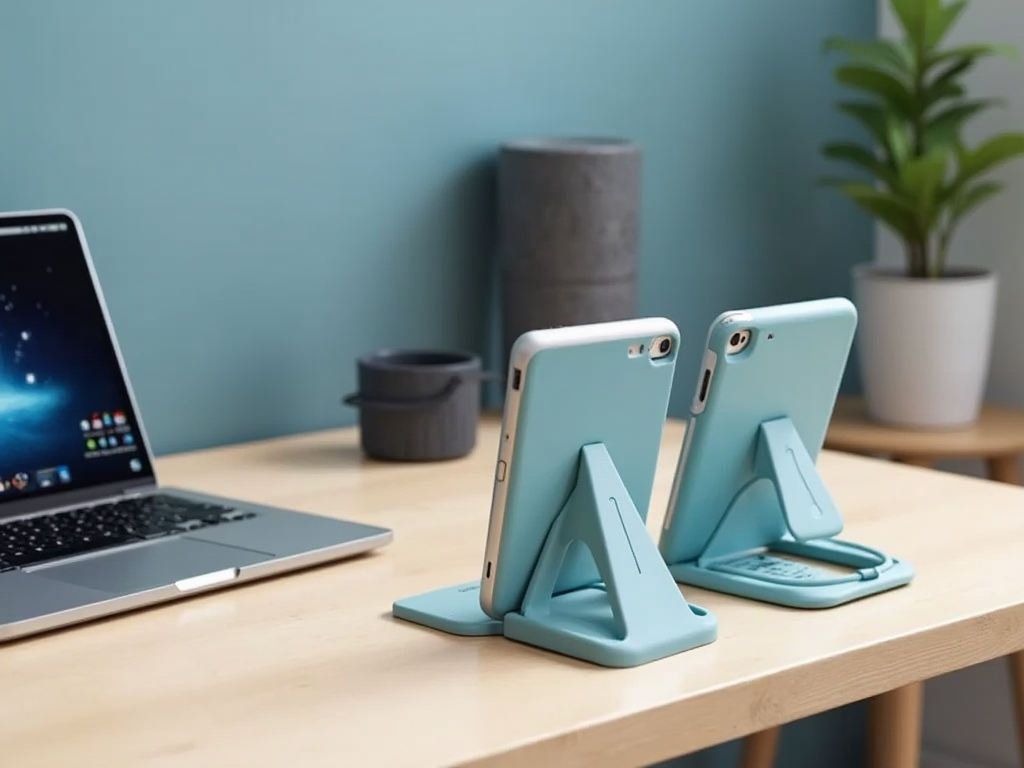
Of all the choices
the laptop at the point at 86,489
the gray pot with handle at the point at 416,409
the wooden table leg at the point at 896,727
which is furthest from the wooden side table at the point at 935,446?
the laptop at the point at 86,489

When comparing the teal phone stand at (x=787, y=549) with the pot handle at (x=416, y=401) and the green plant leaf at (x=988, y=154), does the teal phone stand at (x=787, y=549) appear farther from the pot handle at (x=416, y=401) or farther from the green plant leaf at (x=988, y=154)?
the green plant leaf at (x=988, y=154)

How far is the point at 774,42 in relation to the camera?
2.06 metres

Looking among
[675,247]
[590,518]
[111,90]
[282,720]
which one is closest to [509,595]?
[590,518]

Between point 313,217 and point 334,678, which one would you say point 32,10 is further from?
point 334,678

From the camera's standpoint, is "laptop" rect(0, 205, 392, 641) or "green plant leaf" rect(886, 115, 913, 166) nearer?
"laptop" rect(0, 205, 392, 641)

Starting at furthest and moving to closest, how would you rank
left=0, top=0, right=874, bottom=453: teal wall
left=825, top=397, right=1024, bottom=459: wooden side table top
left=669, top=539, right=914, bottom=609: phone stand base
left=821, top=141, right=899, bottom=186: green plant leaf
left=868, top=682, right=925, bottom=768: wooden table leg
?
left=821, top=141, right=899, bottom=186: green plant leaf < left=825, top=397, right=1024, bottom=459: wooden side table top < left=868, top=682, right=925, bottom=768: wooden table leg < left=0, top=0, right=874, bottom=453: teal wall < left=669, top=539, right=914, bottom=609: phone stand base

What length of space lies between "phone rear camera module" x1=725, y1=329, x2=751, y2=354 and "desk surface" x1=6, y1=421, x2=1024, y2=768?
17cm

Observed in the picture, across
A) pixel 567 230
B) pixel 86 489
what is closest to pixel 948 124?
pixel 567 230

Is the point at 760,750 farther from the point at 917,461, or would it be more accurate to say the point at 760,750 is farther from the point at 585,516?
the point at 585,516

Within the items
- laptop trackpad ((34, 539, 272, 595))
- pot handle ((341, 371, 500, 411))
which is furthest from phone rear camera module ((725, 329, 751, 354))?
pot handle ((341, 371, 500, 411))

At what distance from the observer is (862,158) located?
198 cm

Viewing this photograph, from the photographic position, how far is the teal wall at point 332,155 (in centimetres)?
147

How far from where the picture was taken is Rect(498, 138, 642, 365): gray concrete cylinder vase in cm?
167

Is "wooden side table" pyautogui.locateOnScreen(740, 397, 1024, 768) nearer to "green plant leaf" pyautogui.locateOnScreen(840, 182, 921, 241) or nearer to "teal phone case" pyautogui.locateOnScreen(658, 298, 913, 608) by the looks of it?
"green plant leaf" pyautogui.locateOnScreen(840, 182, 921, 241)
